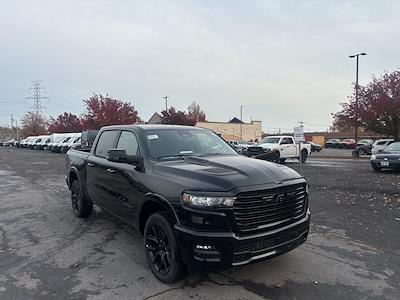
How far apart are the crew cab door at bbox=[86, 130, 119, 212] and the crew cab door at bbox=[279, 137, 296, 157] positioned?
1740 centimetres

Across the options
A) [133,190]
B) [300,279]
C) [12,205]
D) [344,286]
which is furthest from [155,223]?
[12,205]

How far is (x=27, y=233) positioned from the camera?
21.8ft

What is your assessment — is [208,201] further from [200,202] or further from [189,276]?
[189,276]

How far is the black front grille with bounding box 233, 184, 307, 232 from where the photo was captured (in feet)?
12.8

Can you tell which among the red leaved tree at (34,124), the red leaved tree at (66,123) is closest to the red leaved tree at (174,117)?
the red leaved tree at (66,123)

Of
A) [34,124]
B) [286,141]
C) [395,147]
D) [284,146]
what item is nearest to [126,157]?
[395,147]

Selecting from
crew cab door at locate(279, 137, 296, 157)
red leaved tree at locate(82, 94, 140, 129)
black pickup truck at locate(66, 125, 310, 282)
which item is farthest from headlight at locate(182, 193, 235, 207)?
red leaved tree at locate(82, 94, 140, 129)

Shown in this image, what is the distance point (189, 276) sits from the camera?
4.48m

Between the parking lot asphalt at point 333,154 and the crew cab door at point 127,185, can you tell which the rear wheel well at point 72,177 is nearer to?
the crew cab door at point 127,185

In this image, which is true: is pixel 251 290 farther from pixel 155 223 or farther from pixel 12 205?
pixel 12 205

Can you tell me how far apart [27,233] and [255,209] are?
4536mm

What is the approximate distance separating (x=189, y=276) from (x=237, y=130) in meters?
73.6

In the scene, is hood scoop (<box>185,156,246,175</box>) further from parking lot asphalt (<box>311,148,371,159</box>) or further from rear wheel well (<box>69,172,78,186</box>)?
parking lot asphalt (<box>311,148,371,159</box>)

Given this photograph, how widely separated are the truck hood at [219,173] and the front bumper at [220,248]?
49 cm
